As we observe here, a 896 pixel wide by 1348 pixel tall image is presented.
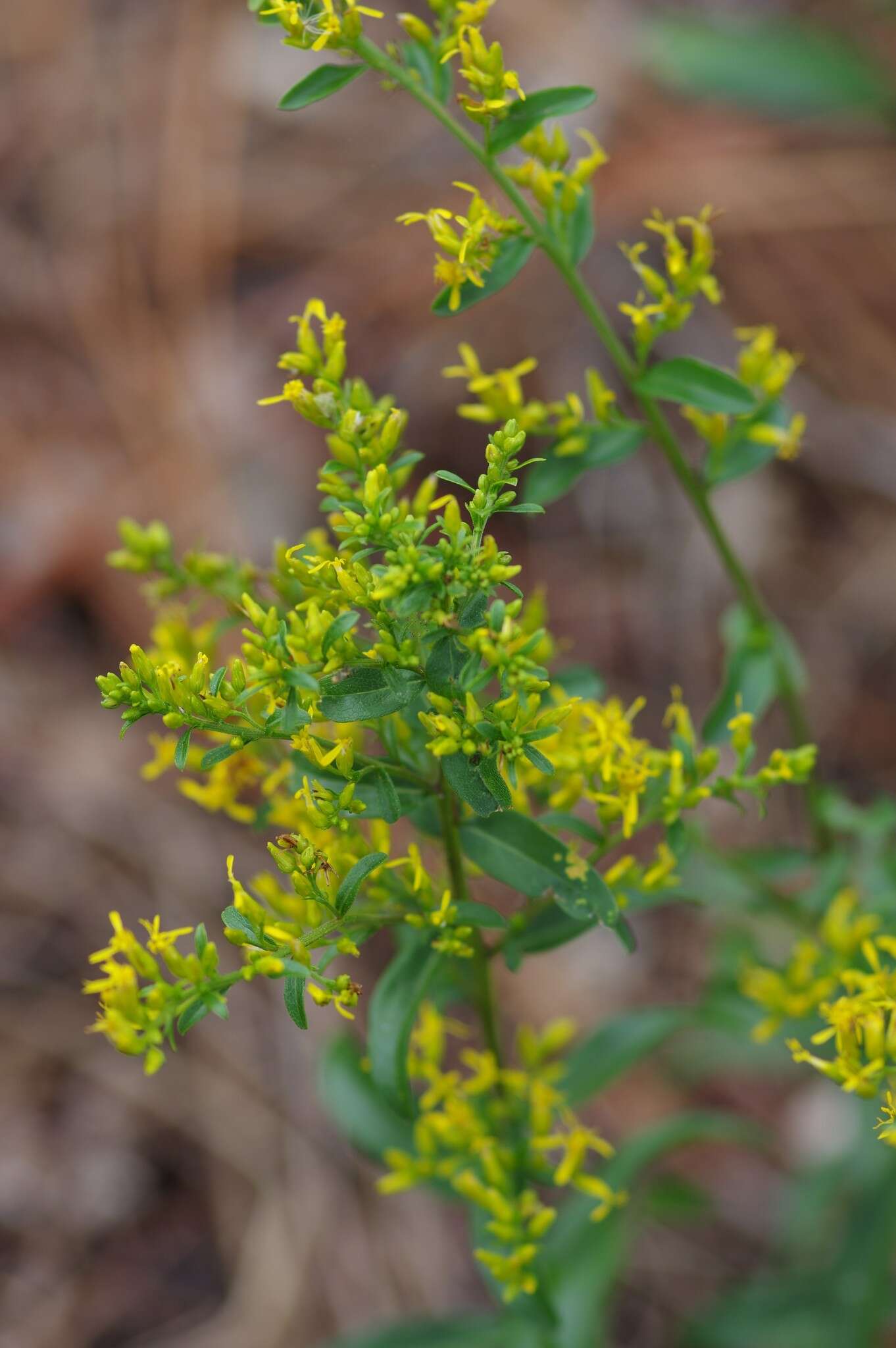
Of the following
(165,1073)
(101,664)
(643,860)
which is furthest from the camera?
(101,664)

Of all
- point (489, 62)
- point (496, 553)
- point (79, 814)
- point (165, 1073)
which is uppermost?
point (489, 62)

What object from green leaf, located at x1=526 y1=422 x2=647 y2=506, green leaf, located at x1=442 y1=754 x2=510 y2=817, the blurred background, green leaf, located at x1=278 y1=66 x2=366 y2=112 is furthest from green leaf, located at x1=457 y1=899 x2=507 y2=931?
the blurred background

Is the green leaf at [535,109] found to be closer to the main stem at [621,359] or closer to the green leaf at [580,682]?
the main stem at [621,359]

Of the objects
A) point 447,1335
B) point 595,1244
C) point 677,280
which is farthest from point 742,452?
point 447,1335

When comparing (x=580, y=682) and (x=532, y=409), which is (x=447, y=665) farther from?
(x=532, y=409)

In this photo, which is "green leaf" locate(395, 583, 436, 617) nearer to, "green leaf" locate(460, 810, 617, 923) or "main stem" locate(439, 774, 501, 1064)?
"main stem" locate(439, 774, 501, 1064)

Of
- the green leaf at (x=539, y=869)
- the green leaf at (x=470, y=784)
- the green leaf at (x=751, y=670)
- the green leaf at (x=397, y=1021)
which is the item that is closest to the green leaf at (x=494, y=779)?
the green leaf at (x=470, y=784)

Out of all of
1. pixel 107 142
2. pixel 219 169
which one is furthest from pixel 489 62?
pixel 107 142

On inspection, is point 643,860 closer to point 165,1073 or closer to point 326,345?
point 165,1073
